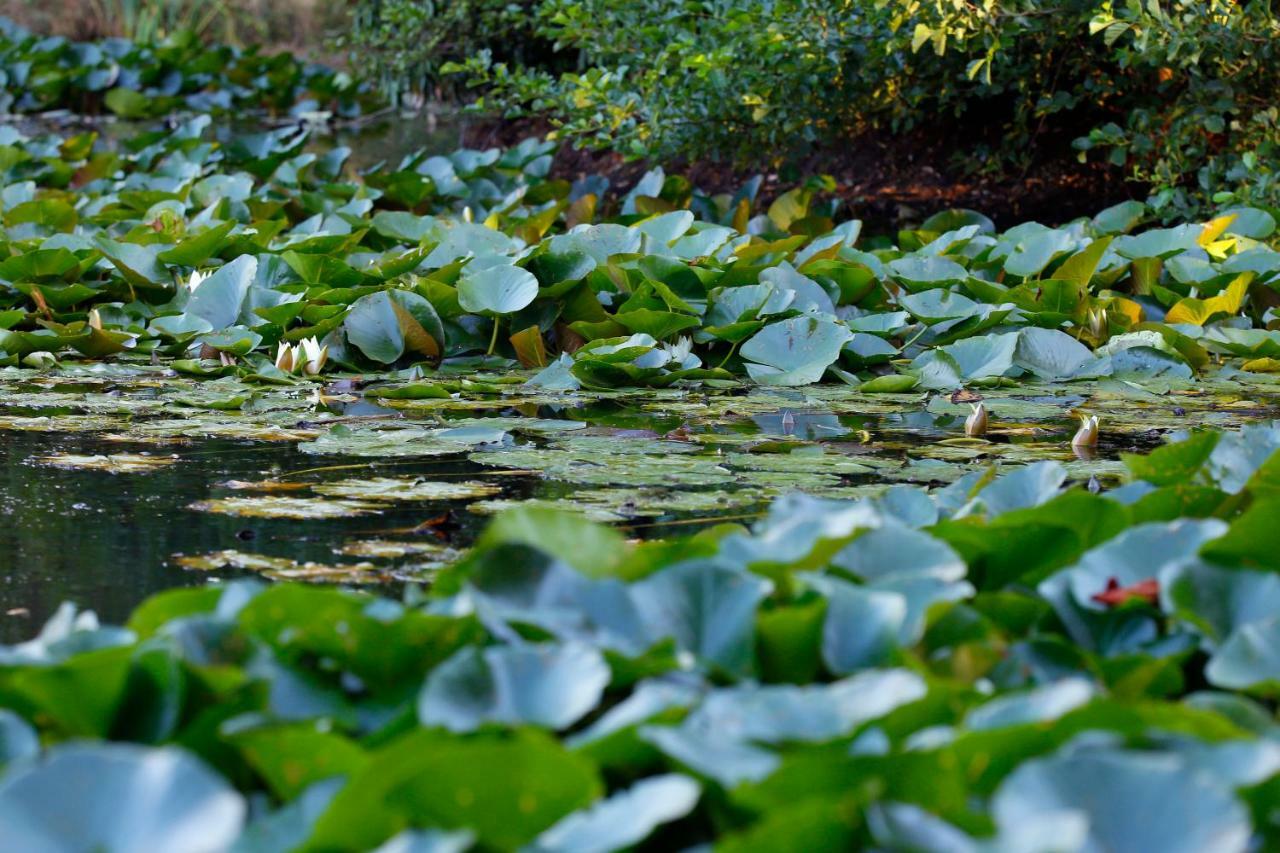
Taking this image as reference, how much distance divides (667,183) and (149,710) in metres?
4.07

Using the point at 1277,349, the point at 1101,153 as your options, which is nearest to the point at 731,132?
the point at 1101,153

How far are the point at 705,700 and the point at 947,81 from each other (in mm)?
3768

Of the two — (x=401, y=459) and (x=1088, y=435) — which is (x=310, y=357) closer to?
(x=401, y=459)

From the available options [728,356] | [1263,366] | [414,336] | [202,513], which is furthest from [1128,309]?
[202,513]

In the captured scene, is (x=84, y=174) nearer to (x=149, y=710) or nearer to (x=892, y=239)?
(x=892, y=239)

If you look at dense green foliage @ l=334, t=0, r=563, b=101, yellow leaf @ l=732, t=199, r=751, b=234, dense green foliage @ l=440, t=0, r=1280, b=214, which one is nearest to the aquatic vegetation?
dense green foliage @ l=440, t=0, r=1280, b=214

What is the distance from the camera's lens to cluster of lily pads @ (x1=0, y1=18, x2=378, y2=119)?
25.2 feet

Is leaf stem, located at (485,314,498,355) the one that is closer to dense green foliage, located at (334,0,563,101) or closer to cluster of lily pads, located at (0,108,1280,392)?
cluster of lily pads, located at (0,108,1280,392)

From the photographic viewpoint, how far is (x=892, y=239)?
4656mm

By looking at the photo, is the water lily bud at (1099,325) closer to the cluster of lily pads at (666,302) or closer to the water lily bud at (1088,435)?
the cluster of lily pads at (666,302)

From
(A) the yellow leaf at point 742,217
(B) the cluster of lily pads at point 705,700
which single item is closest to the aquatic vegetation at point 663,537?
(B) the cluster of lily pads at point 705,700

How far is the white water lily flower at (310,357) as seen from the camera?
9.15 feet

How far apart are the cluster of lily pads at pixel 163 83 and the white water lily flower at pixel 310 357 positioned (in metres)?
4.97

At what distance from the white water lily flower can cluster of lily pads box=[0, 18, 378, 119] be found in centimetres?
497
